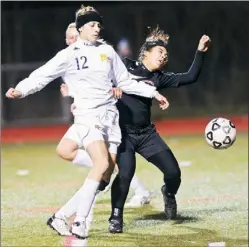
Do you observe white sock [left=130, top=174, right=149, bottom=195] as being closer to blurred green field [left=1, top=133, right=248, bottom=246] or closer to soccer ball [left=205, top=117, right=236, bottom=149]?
blurred green field [left=1, top=133, right=248, bottom=246]

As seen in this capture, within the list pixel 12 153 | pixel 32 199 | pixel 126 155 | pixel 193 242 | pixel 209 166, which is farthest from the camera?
pixel 12 153

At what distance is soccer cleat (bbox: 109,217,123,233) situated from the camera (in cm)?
682

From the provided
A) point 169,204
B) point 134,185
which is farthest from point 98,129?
point 134,185

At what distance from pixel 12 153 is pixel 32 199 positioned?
5.55 metres

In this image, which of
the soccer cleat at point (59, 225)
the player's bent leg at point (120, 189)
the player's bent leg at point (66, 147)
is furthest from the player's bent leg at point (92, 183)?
the player's bent leg at point (120, 189)

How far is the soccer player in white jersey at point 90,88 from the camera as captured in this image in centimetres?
641

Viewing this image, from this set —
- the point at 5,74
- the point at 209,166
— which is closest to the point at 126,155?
the point at 209,166

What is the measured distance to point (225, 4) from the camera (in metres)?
20.4

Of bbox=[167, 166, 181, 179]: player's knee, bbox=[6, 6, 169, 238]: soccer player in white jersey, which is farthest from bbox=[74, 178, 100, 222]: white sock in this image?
bbox=[167, 166, 181, 179]: player's knee

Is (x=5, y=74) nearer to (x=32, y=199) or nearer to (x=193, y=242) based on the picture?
(x=32, y=199)

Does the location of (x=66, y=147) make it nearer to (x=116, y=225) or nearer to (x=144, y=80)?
(x=116, y=225)

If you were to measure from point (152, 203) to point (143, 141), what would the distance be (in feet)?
5.26

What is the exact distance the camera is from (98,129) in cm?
650

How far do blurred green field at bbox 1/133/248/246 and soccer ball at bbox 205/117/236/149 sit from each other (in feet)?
2.16
